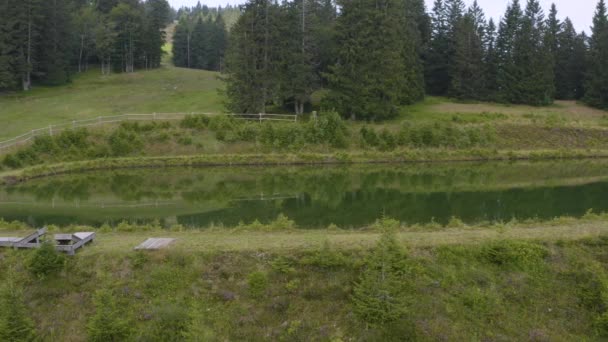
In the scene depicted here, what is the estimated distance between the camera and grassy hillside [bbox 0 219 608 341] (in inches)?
454

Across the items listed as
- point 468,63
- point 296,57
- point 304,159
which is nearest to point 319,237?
point 304,159

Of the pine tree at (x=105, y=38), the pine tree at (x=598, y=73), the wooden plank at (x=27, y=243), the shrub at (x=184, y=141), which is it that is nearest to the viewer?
the wooden plank at (x=27, y=243)

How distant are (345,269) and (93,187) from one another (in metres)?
21.8

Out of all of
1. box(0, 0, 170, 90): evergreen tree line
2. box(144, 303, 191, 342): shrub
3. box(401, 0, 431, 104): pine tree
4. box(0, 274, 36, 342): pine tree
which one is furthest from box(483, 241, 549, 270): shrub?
box(0, 0, 170, 90): evergreen tree line

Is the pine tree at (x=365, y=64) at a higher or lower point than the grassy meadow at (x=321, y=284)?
higher

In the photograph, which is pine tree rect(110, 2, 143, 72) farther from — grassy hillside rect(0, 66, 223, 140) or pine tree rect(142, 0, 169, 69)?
grassy hillside rect(0, 66, 223, 140)

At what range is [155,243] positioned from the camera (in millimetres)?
14398

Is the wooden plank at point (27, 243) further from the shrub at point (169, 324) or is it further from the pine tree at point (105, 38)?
the pine tree at point (105, 38)

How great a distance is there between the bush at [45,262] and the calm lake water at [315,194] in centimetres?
713

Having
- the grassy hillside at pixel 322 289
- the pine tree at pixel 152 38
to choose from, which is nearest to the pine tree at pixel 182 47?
the pine tree at pixel 152 38

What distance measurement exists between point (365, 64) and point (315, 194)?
2348 centimetres

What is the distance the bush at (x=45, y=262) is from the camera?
512 inches

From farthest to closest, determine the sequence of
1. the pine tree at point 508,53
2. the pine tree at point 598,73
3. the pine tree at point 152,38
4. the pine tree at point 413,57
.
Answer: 1. the pine tree at point 152,38
2. the pine tree at point 508,53
3. the pine tree at point 598,73
4. the pine tree at point 413,57

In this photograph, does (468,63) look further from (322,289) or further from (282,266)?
(322,289)
